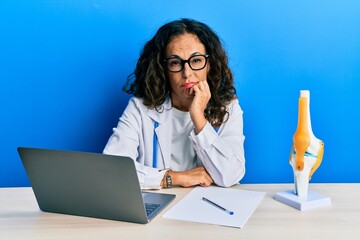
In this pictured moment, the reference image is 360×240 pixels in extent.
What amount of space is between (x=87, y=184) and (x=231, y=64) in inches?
47.5

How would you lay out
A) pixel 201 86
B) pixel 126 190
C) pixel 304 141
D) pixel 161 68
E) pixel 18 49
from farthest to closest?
pixel 18 49 < pixel 161 68 < pixel 201 86 < pixel 304 141 < pixel 126 190

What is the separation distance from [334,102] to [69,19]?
1432mm

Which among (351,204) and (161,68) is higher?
(161,68)

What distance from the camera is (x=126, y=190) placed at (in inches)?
40.6

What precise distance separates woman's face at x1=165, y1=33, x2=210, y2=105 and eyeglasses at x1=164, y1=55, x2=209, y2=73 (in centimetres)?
1

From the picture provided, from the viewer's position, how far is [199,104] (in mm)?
1706

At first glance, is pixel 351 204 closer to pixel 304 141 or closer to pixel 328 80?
pixel 304 141

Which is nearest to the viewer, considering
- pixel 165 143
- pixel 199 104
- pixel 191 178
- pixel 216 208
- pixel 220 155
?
pixel 216 208

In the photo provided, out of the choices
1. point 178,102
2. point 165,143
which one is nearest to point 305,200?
point 165,143

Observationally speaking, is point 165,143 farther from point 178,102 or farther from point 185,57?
point 185,57

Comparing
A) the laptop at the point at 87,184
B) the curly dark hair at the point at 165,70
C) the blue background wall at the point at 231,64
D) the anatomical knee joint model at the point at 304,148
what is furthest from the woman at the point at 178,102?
the laptop at the point at 87,184

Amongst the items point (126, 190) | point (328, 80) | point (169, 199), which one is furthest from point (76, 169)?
point (328, 80)

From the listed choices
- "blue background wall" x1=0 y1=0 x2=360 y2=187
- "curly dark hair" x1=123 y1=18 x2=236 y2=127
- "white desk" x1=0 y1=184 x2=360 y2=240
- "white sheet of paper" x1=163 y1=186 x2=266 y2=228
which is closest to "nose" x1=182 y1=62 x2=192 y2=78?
"curly dark hair" x1=123 y1=18 x2=236 y2=127

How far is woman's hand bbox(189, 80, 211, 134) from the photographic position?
5.37 feet
